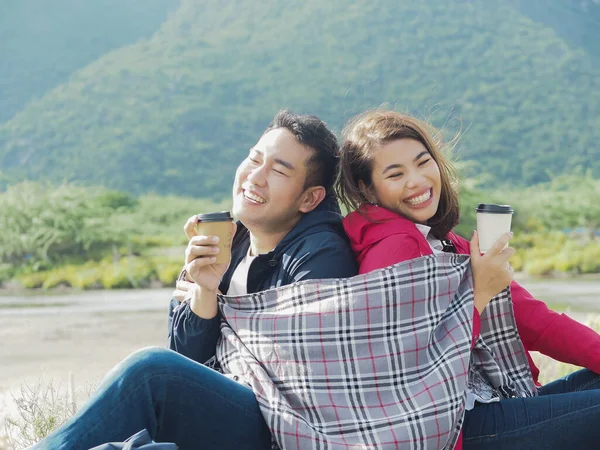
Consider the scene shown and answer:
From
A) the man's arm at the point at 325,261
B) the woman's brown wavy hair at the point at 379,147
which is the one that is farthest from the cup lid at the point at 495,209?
the man's arm at the point at 325,261

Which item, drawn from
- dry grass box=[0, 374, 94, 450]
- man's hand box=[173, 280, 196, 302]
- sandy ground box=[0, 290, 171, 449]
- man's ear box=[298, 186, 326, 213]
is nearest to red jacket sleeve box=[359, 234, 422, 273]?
man's ear box=[298, 186, 326, 213]

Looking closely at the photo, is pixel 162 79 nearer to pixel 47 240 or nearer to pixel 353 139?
pixel 47 240

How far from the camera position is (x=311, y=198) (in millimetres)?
2266

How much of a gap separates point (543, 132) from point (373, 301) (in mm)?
21867

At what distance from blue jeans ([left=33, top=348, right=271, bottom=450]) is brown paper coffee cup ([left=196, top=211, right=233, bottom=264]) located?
0.94ft

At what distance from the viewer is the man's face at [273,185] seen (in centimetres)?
219

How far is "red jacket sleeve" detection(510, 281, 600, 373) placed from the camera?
6.64 ft

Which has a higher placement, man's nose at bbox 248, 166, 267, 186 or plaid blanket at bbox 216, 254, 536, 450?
man's nose at bbox 248, 166, 267, 186

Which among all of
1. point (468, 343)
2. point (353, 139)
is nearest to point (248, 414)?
point (468, 343)

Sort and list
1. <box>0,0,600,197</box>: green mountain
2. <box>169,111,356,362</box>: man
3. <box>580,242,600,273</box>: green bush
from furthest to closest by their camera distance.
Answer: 1. <box>0,0,600,197</box>: green mountain
2. <box>580,242,600,273</box>: green bush
3. <box>169,111,356,362</box>: man

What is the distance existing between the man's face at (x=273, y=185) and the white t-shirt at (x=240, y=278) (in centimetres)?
10

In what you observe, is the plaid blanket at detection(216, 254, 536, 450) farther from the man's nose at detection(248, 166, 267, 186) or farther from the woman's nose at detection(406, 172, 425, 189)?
the man's nose at detection(248, 166, 267, 186)

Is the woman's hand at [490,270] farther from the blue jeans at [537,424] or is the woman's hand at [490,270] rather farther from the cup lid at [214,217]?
the cup lid at [214,217]

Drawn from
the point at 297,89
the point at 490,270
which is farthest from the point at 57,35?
the point at 490,270
